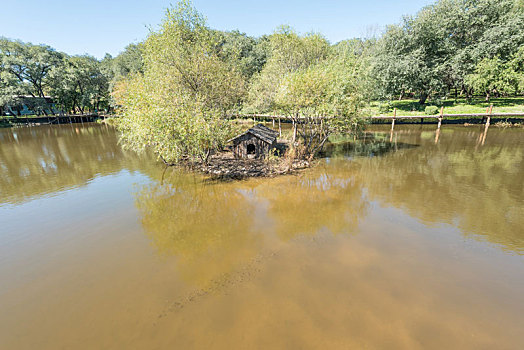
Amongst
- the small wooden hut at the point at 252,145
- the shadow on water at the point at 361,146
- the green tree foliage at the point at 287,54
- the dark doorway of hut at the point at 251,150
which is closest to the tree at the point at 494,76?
the shadow on water at the point at 361,146

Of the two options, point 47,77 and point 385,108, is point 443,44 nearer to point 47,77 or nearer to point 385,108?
point 385,108

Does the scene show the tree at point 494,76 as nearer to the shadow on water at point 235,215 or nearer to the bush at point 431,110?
the bush at point 431,110

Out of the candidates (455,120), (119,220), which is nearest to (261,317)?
(119,220)

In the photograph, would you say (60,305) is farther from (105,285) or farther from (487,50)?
(487,50)

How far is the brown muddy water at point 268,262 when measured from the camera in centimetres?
630

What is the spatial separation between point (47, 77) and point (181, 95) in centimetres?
5781

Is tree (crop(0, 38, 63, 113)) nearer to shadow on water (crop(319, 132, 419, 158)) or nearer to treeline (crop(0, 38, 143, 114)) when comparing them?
treeline (crop(0, 38, 143, 114))

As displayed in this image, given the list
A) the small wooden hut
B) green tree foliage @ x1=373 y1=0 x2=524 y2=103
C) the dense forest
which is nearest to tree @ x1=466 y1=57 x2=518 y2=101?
the dense forest

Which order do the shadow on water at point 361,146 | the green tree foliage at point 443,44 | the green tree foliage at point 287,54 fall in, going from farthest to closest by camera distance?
1. the green tree foliage at point 443,44
2. the green tree foliage at point 287,54
3. the shadow on water at point 361,146

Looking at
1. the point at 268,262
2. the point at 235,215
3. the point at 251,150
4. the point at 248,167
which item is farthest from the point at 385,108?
the point at 268,262

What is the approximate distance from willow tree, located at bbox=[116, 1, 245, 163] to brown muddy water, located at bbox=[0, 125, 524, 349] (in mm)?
3273

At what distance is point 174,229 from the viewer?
11422mm

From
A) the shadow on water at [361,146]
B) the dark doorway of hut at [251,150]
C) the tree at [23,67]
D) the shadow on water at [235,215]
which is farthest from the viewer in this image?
the tree at [23,67]

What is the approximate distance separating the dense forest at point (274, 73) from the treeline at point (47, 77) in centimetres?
24
